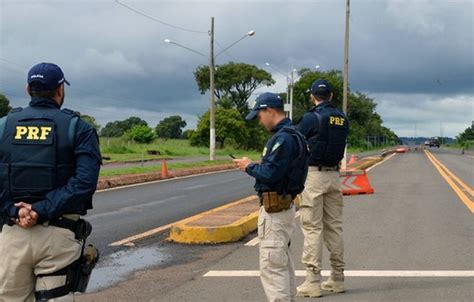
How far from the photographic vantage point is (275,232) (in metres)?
4.54

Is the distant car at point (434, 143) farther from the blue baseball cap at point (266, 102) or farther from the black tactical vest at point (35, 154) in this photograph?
the black tactical vest at point (35, 154)

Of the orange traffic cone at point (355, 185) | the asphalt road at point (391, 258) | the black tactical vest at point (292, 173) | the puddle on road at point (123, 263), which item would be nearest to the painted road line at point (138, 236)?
the puddle on road at point (123, 263)

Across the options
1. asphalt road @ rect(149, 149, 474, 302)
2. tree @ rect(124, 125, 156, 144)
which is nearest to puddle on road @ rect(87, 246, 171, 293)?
asphalt road @ rect(149, 149, 474, 302)

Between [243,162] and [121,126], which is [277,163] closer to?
[243,162]

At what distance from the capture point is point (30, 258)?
139 inches

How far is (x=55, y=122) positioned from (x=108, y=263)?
4.41 meters

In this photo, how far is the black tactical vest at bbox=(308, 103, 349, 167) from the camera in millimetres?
5930

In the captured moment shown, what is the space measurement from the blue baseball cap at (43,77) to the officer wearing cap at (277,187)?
Answer: 1600mm

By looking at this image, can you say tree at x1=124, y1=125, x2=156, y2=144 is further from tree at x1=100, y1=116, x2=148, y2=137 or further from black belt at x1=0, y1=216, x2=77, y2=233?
black belt at x1=0, y1=216, x2=77, y2=233

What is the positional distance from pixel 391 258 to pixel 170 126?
107706 mm

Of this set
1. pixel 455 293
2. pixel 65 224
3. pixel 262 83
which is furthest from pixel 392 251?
pixel 262 83

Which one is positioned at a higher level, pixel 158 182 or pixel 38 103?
pixel 38 103

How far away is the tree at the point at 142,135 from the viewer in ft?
215

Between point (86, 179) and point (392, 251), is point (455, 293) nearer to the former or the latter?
point (392, 251)
